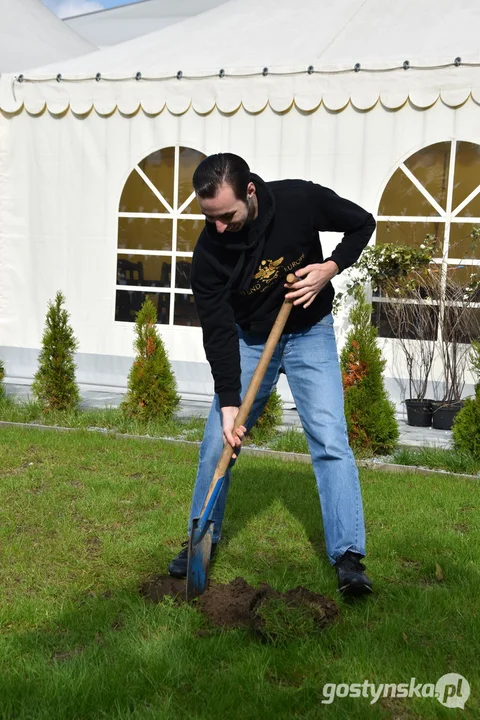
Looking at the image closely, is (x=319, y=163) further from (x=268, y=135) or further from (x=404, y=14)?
(x=404, y=14)

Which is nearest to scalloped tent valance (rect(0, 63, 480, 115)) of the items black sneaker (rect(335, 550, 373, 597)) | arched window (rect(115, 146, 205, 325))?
arched window (rect(115, 146, 205, 325))

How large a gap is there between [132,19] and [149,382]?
31.6ft

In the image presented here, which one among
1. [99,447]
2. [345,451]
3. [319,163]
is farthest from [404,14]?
[345,451]

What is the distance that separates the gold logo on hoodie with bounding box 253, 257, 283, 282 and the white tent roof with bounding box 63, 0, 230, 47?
1105 cm

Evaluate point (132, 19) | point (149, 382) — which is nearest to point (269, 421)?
point (149, 382)

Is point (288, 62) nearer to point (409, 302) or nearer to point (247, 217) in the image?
point (409, 302)

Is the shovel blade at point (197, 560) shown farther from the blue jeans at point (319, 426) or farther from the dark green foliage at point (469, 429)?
the dark green foliage at point (469, 429)

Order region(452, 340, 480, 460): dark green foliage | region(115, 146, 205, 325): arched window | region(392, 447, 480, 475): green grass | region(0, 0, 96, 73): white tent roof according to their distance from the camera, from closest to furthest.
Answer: region(392, 447, 480, 475): green grass, region(452, 340, 480, 460): dark green foliage, region(115, 146, 205, 325): arched window, region(0, 0, 96, 73): white tent roof

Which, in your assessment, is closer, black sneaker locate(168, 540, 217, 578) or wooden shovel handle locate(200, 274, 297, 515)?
wooden shovel handle locate(200, 274, 297, 515)

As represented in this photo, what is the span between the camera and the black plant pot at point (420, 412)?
761 centimetres

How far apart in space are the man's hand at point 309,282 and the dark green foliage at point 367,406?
9.27 ft

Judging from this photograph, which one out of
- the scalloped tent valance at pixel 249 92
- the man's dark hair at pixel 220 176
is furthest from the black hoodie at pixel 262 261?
the scalloped tent valance at pixel 249 92

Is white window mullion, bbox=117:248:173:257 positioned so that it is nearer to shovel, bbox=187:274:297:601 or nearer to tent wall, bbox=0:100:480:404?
tent wall, bbox=0:100:480:404

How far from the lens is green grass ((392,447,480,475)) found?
5652 millimetres
